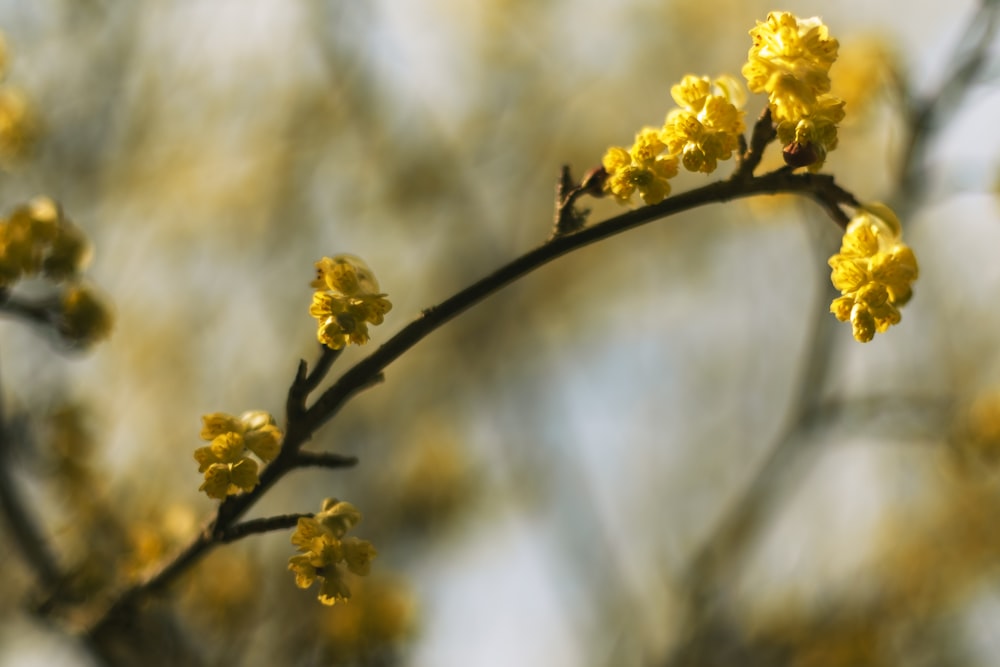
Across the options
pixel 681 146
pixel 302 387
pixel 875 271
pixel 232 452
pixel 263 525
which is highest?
pixel 681 146

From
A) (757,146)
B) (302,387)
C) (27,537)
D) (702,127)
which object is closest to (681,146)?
(702,127)

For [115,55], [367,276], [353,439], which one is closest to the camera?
[367,276]

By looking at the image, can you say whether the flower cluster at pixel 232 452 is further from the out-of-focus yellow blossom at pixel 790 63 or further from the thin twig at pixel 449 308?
the out-of-focus yellow blossom at pixel 790 63

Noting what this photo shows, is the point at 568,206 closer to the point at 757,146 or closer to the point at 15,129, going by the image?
the point at 757,146

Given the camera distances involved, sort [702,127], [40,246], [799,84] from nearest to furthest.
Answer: [799,84], [702,127], [40,246]

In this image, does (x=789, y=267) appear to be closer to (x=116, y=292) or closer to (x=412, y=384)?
(x=412, y=384)

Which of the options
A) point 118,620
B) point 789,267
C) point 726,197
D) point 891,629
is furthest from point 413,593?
point 789,267

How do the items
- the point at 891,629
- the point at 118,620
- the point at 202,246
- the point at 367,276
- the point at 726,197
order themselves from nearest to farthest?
the point at 726,197 < the point at 367,276 < the point at 118,620 < the point at 891,629 < the point at 202,246
